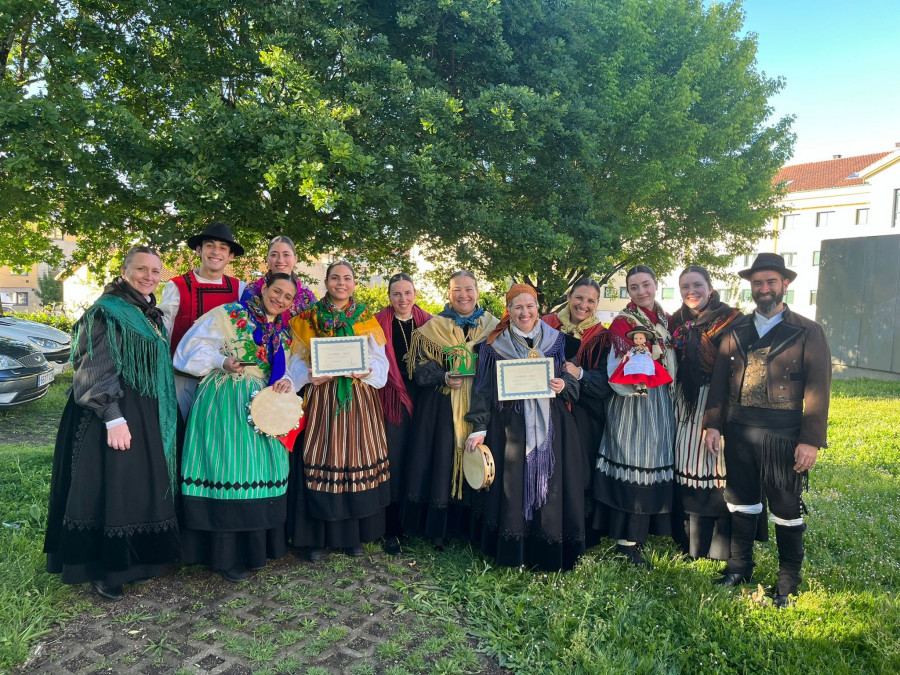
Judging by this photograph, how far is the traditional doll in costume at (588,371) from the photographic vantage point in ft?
13.3

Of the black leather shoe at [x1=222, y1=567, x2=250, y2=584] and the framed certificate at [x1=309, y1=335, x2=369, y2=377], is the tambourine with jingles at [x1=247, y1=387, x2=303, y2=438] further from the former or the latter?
the black leather shoe at [x1=222, y1=567, x2=250, y2=584]

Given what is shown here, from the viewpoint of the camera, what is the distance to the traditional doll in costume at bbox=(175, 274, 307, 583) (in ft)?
11.8

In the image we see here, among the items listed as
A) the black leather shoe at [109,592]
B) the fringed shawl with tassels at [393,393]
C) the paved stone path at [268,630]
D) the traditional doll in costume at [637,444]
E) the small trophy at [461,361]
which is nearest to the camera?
the paved stone path at [268,630]

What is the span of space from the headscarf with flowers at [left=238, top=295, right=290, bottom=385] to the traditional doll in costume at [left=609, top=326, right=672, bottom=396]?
87.3 inches

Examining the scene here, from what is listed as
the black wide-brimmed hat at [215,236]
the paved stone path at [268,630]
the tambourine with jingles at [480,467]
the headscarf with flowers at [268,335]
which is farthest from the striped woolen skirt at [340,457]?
the black wide-brimmed hat at [215,236]

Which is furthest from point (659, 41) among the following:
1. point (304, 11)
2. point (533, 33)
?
point (304, 11)

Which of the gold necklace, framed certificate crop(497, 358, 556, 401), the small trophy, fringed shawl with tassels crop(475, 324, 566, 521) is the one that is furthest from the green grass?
the gold necklace

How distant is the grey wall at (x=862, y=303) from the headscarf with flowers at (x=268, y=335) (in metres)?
15.3

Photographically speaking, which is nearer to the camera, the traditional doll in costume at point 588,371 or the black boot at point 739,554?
the black boot at point 739,554

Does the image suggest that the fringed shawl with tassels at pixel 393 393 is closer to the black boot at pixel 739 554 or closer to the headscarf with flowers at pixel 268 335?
the headscarf with flowers at pixel 268 335

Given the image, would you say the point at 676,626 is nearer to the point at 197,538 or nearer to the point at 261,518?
the point at 261,518

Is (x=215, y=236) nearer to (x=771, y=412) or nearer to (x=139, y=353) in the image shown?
(x=139, y=353)

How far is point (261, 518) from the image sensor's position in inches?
144

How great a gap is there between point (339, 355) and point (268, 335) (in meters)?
0.49
